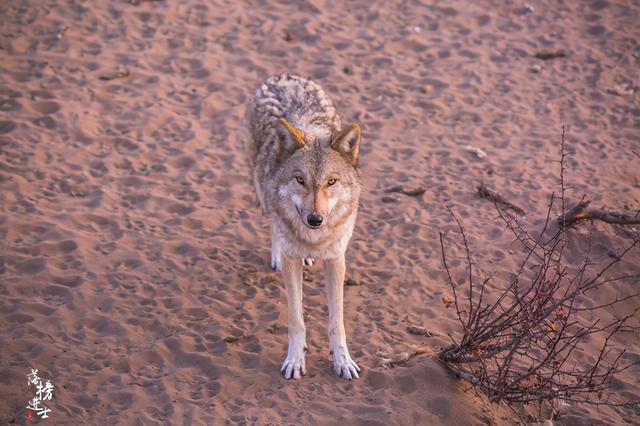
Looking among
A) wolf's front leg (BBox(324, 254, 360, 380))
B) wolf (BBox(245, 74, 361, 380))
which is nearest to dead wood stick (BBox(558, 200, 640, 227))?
wolf (BBox(245, 74, 361, 380))

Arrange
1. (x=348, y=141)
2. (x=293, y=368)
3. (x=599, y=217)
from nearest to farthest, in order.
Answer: (x=348, y=141)
(x=293, y=368)
(x=599, y=217)

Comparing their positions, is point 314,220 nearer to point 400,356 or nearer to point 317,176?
point 317,176

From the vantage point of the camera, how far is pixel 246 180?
8250 millimetres

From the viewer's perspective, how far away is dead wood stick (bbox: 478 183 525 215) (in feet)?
24.7

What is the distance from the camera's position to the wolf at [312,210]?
16.3ft

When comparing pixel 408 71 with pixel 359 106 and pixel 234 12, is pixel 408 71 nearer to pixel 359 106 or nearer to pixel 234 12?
pixel 359 106

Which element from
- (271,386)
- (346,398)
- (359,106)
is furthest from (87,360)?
(359,106)

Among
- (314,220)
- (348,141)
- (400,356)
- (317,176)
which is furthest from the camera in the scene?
(400,356)

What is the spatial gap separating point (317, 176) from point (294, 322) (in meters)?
1.22

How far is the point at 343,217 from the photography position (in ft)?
17.1

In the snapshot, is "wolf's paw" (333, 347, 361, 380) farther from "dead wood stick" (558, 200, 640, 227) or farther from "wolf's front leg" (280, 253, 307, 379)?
"dead wood stick" (558, 200, 640, 227)

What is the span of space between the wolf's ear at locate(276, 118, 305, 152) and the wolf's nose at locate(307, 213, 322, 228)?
676 millimetres

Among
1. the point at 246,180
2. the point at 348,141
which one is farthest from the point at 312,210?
the point at 246,180

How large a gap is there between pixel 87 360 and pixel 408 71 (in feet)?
22.5
